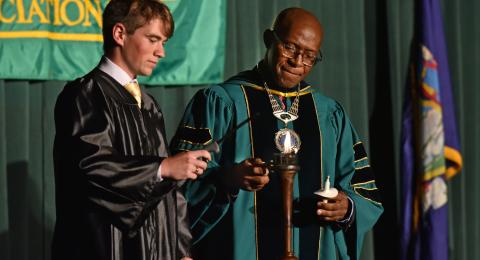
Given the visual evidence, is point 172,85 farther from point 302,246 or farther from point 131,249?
point 131,249

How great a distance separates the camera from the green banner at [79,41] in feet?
13.4

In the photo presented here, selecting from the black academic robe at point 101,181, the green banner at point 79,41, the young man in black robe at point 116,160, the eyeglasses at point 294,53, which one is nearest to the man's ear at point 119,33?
the young man in black robe at point 116,160

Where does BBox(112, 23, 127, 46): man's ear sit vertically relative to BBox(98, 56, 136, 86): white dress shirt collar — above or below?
above

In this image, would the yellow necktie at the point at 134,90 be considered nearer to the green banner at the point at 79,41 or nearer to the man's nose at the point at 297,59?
the man's nose at the point at 297,59

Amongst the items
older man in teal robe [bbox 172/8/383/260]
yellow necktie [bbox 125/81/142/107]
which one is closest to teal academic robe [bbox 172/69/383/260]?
older man in teal robe [bbox 172/8/383/260]

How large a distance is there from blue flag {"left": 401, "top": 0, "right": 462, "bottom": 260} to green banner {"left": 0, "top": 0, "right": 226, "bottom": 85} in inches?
47.0

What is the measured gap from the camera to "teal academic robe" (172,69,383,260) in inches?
128

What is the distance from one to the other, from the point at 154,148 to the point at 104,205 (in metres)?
0.27

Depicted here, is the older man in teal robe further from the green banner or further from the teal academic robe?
the green banner

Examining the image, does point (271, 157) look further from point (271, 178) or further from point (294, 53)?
point (294, 53)

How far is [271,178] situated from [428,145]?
181cm

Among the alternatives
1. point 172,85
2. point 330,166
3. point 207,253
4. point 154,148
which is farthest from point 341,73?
point 154,148

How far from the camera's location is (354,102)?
496cm

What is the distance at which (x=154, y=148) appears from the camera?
109 inches
